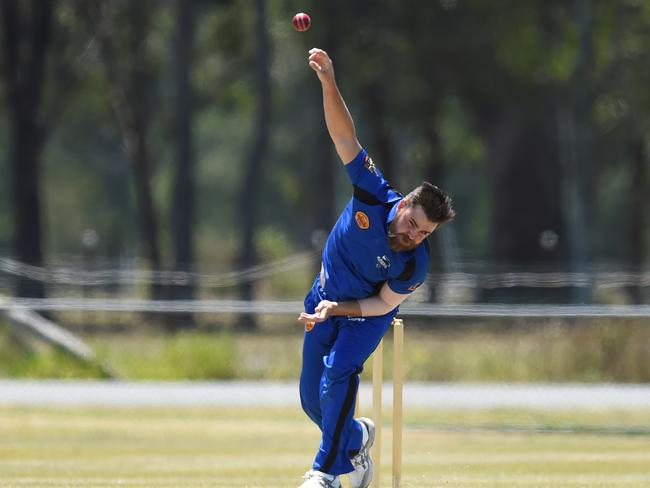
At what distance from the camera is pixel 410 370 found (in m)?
18.1

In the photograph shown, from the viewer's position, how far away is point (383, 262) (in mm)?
7508

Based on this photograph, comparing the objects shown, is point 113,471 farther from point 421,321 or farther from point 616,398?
point 421,321

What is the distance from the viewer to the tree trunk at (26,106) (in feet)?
96.8

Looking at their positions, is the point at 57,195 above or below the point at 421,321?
above

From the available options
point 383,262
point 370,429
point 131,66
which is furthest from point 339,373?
point 131,66

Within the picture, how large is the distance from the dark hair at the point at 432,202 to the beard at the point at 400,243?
0.17 metres

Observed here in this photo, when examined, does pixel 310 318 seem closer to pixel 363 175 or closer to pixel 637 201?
pixel 363 175

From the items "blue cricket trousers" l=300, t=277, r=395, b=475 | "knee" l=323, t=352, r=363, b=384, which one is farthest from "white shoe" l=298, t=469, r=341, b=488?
"knee" l=323, t=352, r=363, b=384

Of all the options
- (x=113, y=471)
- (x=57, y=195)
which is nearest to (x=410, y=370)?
(x=113, y=471)

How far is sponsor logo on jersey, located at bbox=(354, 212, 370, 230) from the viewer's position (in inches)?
292

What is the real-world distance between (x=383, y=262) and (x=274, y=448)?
5762 mm

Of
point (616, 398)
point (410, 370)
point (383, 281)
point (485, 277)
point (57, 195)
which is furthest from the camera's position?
point (57, 195)

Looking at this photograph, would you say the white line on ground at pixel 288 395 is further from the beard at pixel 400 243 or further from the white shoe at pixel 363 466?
the beard at pixel 400 243

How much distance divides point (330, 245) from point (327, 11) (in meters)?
24.9
